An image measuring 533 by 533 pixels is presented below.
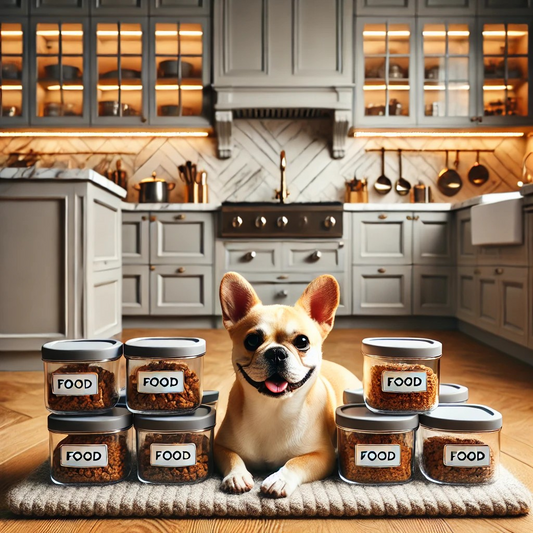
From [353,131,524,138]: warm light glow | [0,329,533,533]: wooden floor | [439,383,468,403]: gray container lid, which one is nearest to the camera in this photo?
[0,329,533,533]: wooden floor

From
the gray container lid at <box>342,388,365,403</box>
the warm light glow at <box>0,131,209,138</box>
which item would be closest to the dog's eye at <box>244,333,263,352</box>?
the gray container lid at <box>342,388,365,403</box>

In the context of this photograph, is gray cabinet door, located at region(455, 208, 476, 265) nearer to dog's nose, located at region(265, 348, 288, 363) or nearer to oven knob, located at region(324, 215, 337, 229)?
oven knob, located at region(324, 215, 337, 229)

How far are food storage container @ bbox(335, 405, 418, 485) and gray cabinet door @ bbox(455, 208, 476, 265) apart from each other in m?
2.63

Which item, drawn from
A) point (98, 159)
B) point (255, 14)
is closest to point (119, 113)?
point (98, 159)

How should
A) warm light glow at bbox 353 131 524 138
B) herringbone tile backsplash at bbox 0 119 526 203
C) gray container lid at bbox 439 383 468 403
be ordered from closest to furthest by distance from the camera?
gray container lid at bbox 439 383 468 403, warm light glow at bbox 353 131 524 138, herringbone tile backsplash at bbox 0 119 526 203

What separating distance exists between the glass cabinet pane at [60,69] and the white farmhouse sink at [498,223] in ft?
10.1

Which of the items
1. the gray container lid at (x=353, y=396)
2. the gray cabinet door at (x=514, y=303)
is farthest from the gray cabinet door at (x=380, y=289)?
the gray container lid at (x=353, y=396)

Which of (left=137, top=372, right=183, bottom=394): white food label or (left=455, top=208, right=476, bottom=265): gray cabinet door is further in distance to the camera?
(left=455, top=208, right=476, bottom=265): gray cabinet door

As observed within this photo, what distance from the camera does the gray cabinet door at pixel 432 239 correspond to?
3934 mm

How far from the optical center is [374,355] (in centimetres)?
114

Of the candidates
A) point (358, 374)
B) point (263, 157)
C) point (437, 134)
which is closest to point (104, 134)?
point (263, 157)

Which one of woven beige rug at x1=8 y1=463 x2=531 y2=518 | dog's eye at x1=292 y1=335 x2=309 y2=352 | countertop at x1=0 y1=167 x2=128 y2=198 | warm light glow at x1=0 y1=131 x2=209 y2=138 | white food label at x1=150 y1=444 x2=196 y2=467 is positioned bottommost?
woven beige rug at x1=8 y1=463 x2=531 y2=518

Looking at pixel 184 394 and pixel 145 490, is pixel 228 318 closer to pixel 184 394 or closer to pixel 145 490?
pixel 184 394

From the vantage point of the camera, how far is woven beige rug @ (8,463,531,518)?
1.04m
